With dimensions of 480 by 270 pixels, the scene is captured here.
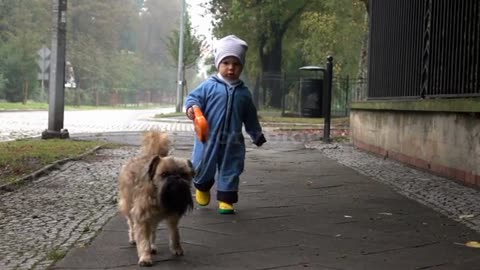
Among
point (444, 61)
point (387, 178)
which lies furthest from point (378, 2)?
point (387, 178)

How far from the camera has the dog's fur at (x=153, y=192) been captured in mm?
4852

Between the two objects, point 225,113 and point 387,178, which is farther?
point 387,178

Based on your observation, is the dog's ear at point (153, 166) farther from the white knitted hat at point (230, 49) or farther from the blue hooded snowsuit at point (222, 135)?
the white knitted hat at point (230, 49)

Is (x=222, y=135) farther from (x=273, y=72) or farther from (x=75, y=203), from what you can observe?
(x=273, y=72)

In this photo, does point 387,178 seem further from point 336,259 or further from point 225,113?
point 336,259

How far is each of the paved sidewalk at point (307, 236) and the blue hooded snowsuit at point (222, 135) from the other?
360mm

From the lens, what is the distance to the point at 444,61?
35.3 feet

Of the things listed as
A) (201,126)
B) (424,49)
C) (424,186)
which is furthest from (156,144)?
(424,49)

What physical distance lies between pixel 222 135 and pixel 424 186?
3.67 m

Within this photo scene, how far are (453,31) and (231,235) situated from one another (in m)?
6.00

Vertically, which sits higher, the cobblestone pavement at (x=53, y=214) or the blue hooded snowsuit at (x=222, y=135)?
the blue hooded snowsuit at (x=222, y=135)

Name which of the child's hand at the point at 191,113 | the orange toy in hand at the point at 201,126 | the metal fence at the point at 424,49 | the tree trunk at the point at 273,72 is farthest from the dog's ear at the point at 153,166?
the tree trunk at the point at 273,72

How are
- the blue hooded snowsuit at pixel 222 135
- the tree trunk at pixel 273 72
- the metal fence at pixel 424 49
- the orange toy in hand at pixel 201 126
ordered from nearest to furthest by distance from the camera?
1. the orange toy in hand at pixel 201 126
2. the blue hooded snowsuit at pixel 222 135
3. the metal fence at pixel 424 49
4. the tree trunk at pixel 273 72

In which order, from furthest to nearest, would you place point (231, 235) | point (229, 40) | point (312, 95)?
point (312, 95)
point (229, 40)
point (231, 235)
